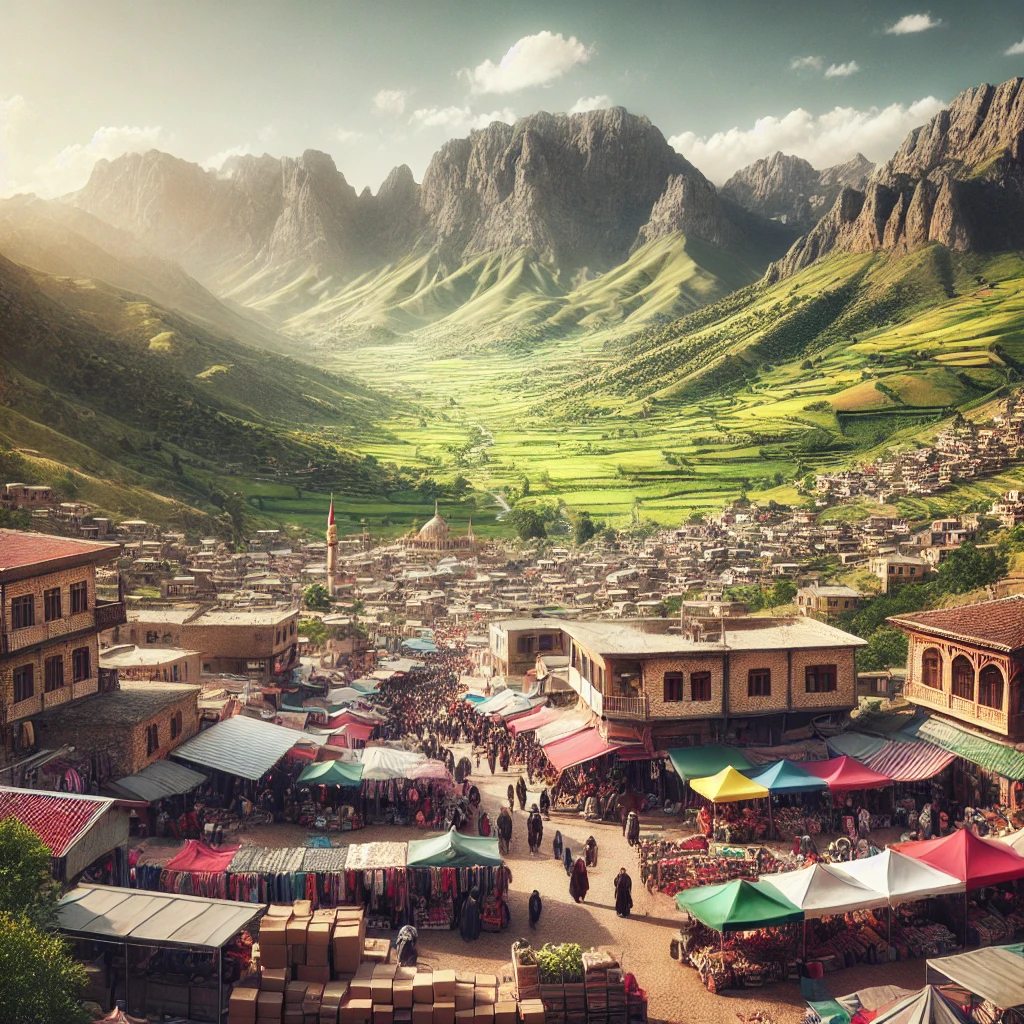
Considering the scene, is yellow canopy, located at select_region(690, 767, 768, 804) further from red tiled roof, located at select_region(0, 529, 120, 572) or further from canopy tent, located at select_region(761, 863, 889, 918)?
red tiled roof, located at select_region(0, 529, 120, 572)

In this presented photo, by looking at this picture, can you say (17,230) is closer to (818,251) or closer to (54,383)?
(54,383)

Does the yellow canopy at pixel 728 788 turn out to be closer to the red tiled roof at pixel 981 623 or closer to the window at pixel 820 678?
the window at pixel 820 678

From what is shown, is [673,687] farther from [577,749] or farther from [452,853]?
[452,853]

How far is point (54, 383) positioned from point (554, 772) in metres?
104

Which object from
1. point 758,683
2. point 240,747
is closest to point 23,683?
point 240,747

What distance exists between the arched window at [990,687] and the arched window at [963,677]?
0.54 m

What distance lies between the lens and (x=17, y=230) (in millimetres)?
191625

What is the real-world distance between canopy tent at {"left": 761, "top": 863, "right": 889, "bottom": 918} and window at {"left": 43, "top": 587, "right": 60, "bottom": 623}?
58.1 feet

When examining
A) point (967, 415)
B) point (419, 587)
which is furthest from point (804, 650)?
point (967, 415)

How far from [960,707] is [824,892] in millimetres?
11692

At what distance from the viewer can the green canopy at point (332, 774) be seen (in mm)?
23391

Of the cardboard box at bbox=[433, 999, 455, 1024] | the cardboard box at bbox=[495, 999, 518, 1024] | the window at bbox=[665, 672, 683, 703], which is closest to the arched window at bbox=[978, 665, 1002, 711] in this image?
the window at bbox=[665, 672, 683, 703]

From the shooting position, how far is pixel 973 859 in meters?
17.0

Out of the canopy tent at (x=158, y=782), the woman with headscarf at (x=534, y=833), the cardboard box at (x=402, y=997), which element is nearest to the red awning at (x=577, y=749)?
the woman with headscarf at (x=534, y=833)
